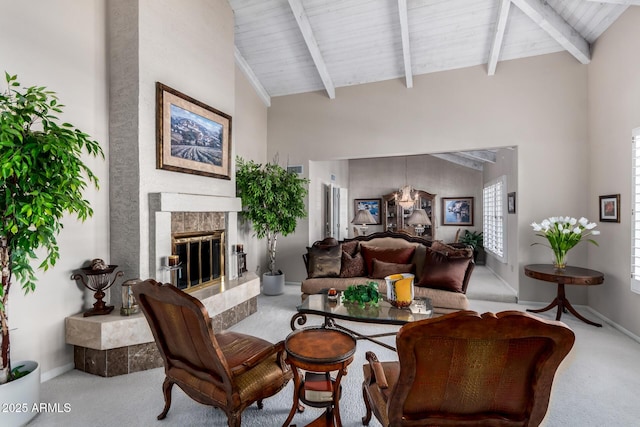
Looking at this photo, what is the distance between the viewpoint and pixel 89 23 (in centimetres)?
→ 298

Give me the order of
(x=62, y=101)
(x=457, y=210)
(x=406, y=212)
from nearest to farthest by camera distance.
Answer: (x=62, y=101) → (x=457, y=210) → (x=406, y=212)

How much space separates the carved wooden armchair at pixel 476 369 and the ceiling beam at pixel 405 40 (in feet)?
13.4

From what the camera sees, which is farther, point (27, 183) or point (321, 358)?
point (27, 183)

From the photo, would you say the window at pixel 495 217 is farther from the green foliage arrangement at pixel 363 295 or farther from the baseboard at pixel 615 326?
the green foliage arrangement at pixel 363 295

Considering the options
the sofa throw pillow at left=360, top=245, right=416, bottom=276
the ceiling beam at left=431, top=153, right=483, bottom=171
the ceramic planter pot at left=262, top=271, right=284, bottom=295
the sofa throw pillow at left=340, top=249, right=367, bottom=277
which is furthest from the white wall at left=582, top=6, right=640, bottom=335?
the ceramic planter pot at left=262, top=271, right=284, bottom=295

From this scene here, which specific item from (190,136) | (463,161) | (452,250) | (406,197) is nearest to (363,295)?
(452,250)

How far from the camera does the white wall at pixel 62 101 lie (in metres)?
2.45

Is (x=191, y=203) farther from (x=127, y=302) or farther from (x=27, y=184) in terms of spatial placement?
(x=27, y=184)

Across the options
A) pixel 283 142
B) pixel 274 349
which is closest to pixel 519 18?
pixel 283 142

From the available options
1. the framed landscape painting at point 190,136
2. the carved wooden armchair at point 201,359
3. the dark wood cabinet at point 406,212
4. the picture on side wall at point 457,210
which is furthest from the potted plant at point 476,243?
the carved wooden armchair at point 201,359

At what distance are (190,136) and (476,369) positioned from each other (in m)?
3.50

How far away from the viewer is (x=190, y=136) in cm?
362

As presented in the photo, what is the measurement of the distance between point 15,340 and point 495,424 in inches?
130

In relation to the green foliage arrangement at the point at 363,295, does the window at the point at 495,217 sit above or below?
above
